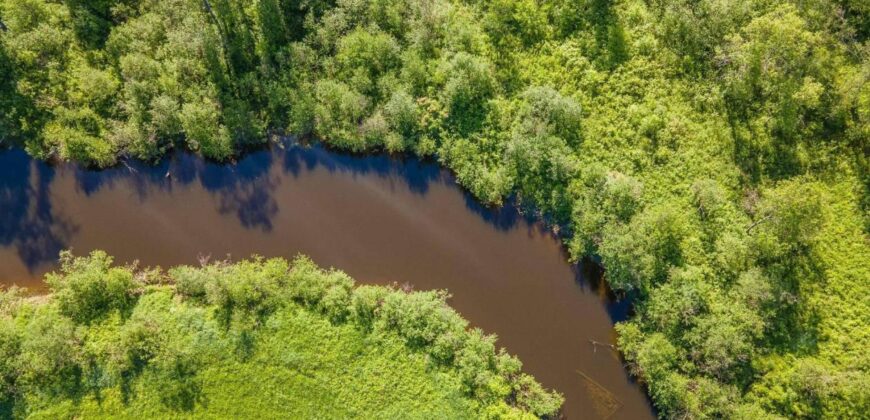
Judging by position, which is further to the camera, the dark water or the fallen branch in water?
the dark water

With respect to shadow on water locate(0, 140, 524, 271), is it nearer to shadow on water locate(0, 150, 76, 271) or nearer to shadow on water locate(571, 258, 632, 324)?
shadow on water locate(0, 150, 76, 271)

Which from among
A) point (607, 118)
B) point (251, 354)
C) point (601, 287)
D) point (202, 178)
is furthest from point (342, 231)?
point (607, 118)

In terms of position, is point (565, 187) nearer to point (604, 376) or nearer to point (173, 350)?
point (604, 376)

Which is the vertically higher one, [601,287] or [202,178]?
[202,178]

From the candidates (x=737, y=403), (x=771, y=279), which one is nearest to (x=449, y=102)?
(x=771, y=279)

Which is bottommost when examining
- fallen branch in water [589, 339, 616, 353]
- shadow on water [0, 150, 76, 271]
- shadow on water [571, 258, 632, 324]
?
fallen branch in water [589, 339, 616, 353]

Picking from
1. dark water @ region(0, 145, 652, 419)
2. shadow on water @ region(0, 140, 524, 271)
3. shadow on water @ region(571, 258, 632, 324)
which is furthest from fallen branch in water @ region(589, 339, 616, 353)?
shadow on water @ region(0, 140, 524, 271)

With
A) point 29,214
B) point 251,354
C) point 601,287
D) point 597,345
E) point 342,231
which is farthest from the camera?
point 29,214

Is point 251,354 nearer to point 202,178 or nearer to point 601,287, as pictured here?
point 202,178
